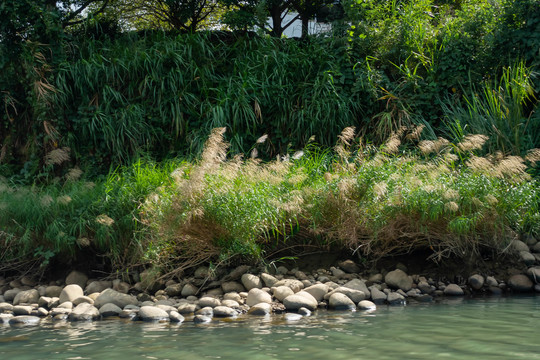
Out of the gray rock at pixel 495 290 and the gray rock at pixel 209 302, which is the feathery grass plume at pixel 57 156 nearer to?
the gray rock at pixel 209 302

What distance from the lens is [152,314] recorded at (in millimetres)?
5641

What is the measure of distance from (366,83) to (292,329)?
5.97 metres

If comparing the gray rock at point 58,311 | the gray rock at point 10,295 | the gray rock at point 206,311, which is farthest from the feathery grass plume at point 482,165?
the gray rock at point 10,295

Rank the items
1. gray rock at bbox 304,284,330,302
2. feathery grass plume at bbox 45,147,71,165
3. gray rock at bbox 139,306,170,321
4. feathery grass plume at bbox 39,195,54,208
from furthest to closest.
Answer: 1. feathery grass plume at bbox 45,147,71,165
2. feathery grass plume at bbox 39,195,54,208
3. gray rock at bbox 304,284,330,302
4. gray rock at bbox 139,306,170,321

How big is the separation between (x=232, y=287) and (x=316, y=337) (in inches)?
78.5

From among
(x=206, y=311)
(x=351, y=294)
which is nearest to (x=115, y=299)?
(x=206, y=311)

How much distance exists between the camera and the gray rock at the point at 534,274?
21.7ft

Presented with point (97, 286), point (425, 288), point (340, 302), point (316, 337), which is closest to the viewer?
point (316, 337)

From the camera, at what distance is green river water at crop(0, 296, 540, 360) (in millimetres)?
4098

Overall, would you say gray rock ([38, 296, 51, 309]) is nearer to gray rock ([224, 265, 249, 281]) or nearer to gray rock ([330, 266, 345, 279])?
gray rock ([224, 265, 249, 281])

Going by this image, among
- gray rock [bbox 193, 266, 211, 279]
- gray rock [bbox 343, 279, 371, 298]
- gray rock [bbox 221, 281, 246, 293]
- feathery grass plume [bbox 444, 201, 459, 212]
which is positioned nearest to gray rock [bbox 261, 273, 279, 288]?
gray rock [bbox 221, 281, 246, 293]

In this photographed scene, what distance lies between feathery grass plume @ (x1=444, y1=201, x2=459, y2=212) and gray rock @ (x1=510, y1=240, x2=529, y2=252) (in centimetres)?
104

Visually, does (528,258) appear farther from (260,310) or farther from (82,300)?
(82,300)

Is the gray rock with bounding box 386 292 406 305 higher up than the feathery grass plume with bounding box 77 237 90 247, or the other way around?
the feathery grass plume with bounding box 77 237 90 247
